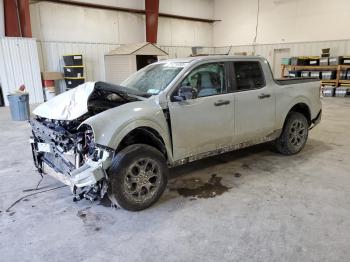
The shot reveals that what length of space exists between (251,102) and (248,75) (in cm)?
40

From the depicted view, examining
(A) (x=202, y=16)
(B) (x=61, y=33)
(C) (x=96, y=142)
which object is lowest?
(C) (x=96, y=142)

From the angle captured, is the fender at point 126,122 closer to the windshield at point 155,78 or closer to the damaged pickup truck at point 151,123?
the damaged pickup truck at point 151,123

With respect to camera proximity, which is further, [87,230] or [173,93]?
[173,93]

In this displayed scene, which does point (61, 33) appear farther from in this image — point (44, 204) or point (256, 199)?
point (256, 199)

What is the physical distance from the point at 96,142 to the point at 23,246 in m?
1.09

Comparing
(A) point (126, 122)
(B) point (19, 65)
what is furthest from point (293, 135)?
(B) point (19, 65)

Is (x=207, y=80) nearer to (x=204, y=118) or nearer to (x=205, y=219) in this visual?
(x=204, y=118)

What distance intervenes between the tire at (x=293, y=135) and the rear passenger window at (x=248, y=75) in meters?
0.90

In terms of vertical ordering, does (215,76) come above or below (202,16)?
below

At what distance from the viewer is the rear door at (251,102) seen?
3879mm

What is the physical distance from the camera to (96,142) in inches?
107

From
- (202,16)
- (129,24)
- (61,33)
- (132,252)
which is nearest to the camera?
(132,252)

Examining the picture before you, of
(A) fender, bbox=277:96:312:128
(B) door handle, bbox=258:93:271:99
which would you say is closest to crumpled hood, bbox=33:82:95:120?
(B) door handle, bbox=258:93:271:99

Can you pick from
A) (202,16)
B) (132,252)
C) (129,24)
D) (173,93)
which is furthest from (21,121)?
(202,16)
